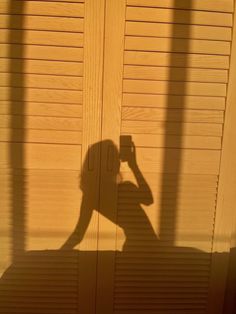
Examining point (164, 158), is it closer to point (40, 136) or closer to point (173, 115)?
point (173, 115)

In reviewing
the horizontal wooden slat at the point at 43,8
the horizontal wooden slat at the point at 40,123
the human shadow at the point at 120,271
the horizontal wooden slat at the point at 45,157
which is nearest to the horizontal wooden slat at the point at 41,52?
the horizontal wooden slat at the point at 43,8

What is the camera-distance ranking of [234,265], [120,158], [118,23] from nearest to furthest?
[118,23]
[120,158]
[234,265]

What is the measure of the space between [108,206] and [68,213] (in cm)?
17

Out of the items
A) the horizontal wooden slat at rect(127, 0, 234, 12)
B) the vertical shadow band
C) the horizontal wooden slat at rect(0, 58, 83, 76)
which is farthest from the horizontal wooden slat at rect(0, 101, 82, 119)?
the horizontal wooden slat at rect(127, 0, 234, 12)

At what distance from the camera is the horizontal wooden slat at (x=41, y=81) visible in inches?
59.5

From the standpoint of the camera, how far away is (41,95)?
1526mm

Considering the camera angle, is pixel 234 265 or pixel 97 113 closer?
pixel 97 113

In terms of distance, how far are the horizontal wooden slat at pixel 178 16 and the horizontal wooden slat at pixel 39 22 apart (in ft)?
0.69

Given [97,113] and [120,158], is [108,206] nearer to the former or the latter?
[120,158]

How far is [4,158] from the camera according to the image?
1.57 metres

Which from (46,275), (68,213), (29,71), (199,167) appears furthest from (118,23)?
(46,275)

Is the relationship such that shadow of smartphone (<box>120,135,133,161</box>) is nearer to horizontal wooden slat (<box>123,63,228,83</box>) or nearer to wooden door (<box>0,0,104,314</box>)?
wooden door (<box>0,0,104,314</box>)

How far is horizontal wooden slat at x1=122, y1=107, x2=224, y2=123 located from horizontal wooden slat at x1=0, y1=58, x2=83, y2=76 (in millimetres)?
253


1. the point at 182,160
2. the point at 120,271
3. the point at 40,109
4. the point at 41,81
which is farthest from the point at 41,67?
the point at 120,271
